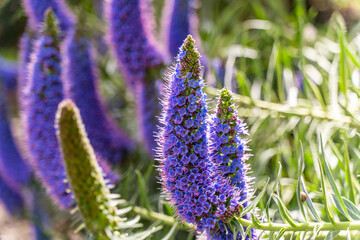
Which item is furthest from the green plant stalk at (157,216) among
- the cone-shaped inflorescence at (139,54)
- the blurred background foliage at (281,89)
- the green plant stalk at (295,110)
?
the green plant stalk at (295,110)

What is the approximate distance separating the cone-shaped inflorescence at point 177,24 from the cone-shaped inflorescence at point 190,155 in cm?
42

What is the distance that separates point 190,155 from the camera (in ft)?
1.49

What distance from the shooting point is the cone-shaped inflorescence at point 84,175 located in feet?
1.90

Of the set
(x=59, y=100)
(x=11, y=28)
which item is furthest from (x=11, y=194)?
(x=11, y=28)

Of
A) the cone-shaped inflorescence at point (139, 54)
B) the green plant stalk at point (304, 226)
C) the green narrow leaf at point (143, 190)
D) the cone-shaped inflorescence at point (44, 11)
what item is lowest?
the green plant stalk at point (304, 226)

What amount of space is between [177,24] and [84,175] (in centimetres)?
41

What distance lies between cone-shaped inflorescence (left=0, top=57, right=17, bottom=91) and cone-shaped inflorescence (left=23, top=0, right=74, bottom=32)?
0.58 ft

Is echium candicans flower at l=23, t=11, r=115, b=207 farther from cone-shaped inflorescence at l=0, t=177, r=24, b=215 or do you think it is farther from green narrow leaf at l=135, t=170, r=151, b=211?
cone-shaped inflorescence at l=0, t=177, r=24, b=215

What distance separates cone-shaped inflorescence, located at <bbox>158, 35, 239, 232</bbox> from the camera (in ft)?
1.46

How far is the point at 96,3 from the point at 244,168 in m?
1.02

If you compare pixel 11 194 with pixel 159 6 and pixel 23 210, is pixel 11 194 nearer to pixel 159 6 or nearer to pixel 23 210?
pixel 23 210

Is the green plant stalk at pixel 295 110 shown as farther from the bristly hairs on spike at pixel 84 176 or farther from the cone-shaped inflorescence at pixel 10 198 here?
the cone-shaped inflorescence at pixel 10 198

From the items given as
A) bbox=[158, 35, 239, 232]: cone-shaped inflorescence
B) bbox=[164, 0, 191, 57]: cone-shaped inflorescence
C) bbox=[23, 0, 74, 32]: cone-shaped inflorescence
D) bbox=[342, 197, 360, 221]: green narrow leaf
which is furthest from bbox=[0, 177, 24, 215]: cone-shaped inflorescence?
bbox=[342, 197, 360, 221]: green narrow leaf

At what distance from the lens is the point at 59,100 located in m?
0.77
